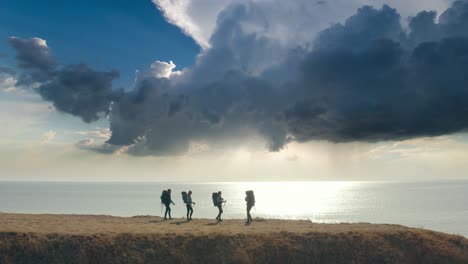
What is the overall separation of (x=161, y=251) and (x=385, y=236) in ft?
46.9

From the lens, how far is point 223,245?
24.0 metres

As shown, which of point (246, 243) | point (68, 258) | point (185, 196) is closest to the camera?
point (68, 258)

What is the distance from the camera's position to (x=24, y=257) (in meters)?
22.7

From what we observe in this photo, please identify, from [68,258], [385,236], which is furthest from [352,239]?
[68,258]

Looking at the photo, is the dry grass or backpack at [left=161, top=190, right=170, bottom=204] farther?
backpack at [left=161, top=190, right=170, bottom=204]

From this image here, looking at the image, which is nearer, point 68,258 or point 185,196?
point 68,258

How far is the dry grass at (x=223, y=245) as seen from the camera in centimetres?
2297

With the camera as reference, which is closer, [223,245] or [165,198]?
[223,245]

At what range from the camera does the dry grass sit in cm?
2297

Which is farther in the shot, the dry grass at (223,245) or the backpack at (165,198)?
the backpack at (165,198)

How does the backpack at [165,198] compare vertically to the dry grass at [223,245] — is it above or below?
above

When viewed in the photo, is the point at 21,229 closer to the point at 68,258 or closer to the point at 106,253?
the point at 68,258

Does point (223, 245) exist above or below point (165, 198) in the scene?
below

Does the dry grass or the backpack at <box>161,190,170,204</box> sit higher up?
the backpack at <box>161,190,170,204</box>
